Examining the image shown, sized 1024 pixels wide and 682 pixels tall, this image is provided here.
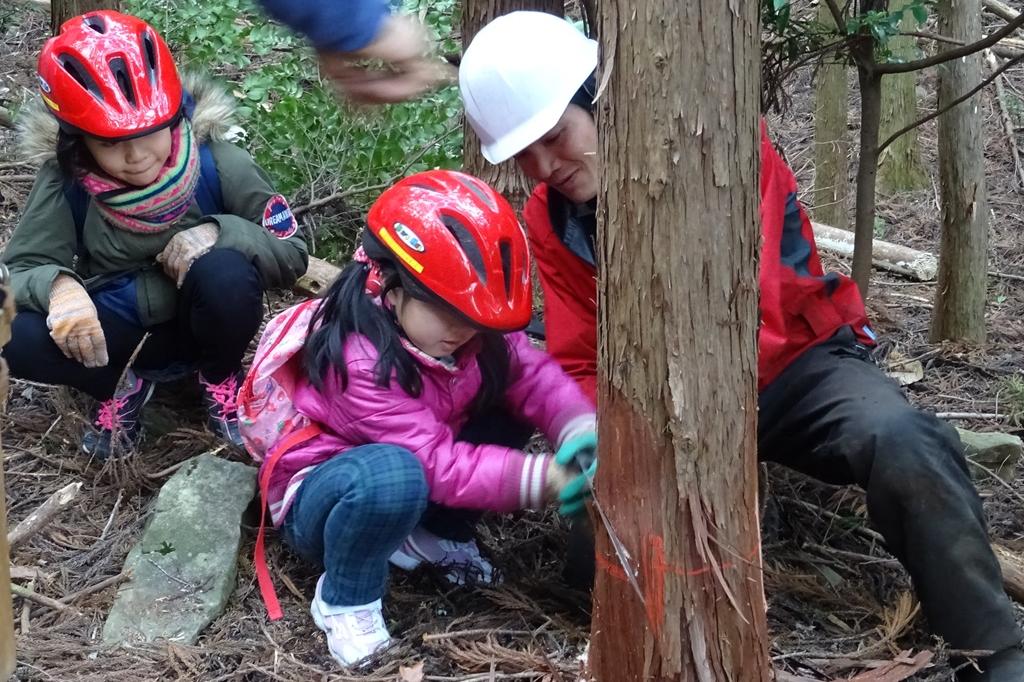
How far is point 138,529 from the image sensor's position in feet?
10.7

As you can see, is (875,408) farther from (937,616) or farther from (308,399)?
(308,399)

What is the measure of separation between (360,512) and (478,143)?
1643 millimetres

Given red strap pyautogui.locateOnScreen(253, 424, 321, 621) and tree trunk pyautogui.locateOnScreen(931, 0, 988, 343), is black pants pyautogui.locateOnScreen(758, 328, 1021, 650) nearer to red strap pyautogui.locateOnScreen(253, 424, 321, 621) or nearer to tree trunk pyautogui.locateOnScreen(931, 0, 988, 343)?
red strap pyautogui.locateOnScreen(253, 424, 321, 621)

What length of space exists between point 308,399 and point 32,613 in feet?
3.23

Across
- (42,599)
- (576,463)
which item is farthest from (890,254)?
(42,599)

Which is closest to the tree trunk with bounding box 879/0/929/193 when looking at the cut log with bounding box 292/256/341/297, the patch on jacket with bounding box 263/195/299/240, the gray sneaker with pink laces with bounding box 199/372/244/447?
the cut log with bounding box 292/256/341/297

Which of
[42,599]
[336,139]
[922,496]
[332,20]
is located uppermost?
[332,20]

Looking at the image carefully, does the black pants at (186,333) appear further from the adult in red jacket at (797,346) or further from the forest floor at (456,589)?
the adult in red jacket at (797,346)

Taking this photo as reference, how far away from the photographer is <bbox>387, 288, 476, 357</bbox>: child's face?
8.76 feet

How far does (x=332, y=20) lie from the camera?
7.77 feet

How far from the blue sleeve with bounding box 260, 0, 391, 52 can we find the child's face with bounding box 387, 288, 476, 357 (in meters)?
0.64

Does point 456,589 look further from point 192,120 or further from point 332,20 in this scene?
point 192,120

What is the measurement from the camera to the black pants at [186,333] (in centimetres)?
336

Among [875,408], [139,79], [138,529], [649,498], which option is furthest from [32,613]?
[875,408]
